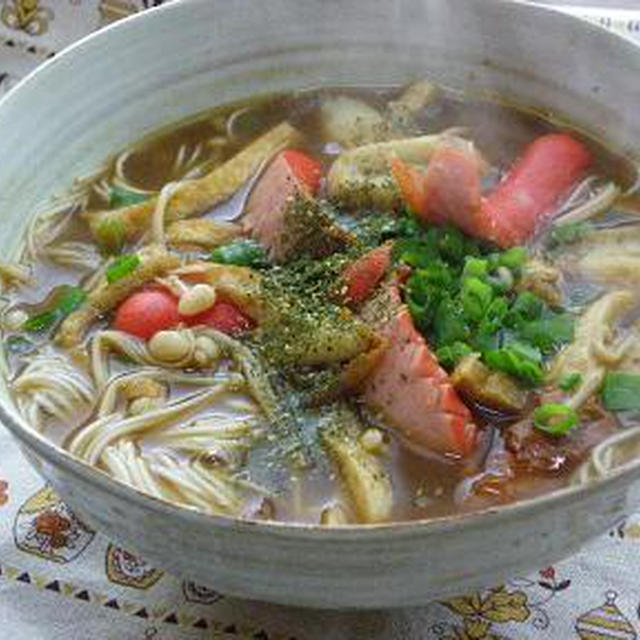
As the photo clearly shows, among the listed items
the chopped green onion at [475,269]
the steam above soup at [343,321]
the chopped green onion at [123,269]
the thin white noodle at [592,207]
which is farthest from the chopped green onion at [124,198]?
the thin white noodle at [592,207]

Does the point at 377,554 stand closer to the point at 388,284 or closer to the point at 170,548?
the point at 170,548

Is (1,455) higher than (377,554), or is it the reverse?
(377,554)

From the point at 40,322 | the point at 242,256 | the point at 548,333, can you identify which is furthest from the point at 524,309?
the point at 40,322

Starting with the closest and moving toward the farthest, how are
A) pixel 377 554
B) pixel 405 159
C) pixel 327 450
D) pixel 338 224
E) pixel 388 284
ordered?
pixel 377 554 → pixel 327 450 → pixel 388 284 → pixel 338 224 → pixel 405 159

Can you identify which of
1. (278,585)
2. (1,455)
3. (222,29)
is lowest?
(1,455)

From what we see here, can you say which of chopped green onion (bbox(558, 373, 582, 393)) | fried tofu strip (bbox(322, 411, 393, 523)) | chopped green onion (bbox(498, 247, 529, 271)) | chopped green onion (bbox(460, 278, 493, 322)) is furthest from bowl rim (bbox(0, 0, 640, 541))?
chopped green onion (bbox(498, 247, 529, 271))

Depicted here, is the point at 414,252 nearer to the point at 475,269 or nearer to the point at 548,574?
the point at 475,269

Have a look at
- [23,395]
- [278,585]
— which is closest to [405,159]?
[23,395]
